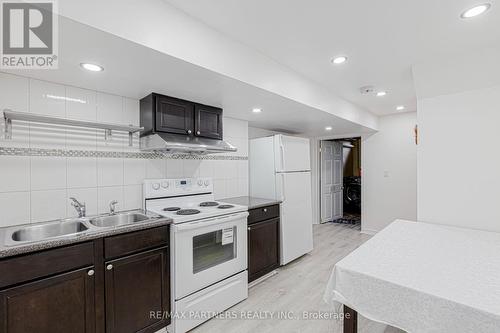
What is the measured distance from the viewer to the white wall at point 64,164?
5.41 feet

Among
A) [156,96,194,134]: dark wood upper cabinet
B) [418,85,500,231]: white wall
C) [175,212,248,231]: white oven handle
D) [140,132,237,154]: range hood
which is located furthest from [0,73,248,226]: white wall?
[418,85,500,231]: white wall

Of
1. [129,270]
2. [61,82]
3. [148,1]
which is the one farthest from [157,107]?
[129,270]

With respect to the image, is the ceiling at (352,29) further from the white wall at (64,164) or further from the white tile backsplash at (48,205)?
the white tile backsplash at (48,205)

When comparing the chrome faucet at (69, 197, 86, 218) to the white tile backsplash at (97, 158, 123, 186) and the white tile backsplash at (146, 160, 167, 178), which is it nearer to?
the white tile backsplash at (97, 158, 123, 186)

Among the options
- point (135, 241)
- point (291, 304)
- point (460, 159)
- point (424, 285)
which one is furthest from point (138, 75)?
point (460, 159)

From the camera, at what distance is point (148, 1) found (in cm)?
129

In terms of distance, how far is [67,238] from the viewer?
4.50 feet

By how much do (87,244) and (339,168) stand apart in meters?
5.59

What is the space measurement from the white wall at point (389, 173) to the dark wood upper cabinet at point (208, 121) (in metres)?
3.36

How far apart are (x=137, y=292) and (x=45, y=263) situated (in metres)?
0.64

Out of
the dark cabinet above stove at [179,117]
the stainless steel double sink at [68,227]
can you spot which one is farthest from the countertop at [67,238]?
the dark cabinet above stove at [179,117]

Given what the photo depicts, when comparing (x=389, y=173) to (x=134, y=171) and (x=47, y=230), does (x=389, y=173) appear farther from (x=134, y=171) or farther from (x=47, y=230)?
(x=47, y=230)

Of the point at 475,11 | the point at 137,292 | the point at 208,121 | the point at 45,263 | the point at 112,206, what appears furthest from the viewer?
the point at 208,121

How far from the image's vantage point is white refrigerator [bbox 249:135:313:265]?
3.08 m
